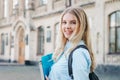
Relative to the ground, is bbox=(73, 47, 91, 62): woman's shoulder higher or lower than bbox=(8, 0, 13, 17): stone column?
lower

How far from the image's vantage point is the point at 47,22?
31281 millimetres

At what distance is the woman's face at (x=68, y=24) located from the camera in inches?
115

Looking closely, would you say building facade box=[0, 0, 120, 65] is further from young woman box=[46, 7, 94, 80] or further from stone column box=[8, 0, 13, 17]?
young woman box=[46, 7, 94, 80]

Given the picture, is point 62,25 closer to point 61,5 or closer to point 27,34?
point 61,5

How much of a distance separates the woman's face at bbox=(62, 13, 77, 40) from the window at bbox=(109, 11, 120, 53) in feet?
64.8

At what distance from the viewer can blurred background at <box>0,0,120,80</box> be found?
22.9 m

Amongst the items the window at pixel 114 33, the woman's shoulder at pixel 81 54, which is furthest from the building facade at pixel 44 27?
the woman's shoulder at pixel 81 54

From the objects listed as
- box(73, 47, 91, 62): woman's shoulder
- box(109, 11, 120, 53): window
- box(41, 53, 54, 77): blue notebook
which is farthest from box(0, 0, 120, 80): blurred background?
box(73, 47, 91, 62): woman's shoulder

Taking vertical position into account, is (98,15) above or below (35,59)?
above

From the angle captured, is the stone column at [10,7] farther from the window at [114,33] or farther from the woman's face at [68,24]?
the woman's face at [68,24]

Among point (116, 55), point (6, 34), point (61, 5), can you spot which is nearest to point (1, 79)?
point (116, 55)

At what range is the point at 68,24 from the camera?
2.94m

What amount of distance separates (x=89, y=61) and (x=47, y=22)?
28534 millimetres

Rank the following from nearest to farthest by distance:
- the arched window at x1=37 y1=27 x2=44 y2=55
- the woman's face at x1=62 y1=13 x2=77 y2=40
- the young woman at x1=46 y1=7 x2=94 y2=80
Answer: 1. the young woman at x1=46 y1=7 x2=94 y2=80
2. the woman's face at x1=62 y1=13 x2=77 y2=40
3. the arched window at x1=37 y1=27 x2=44 y2=55
